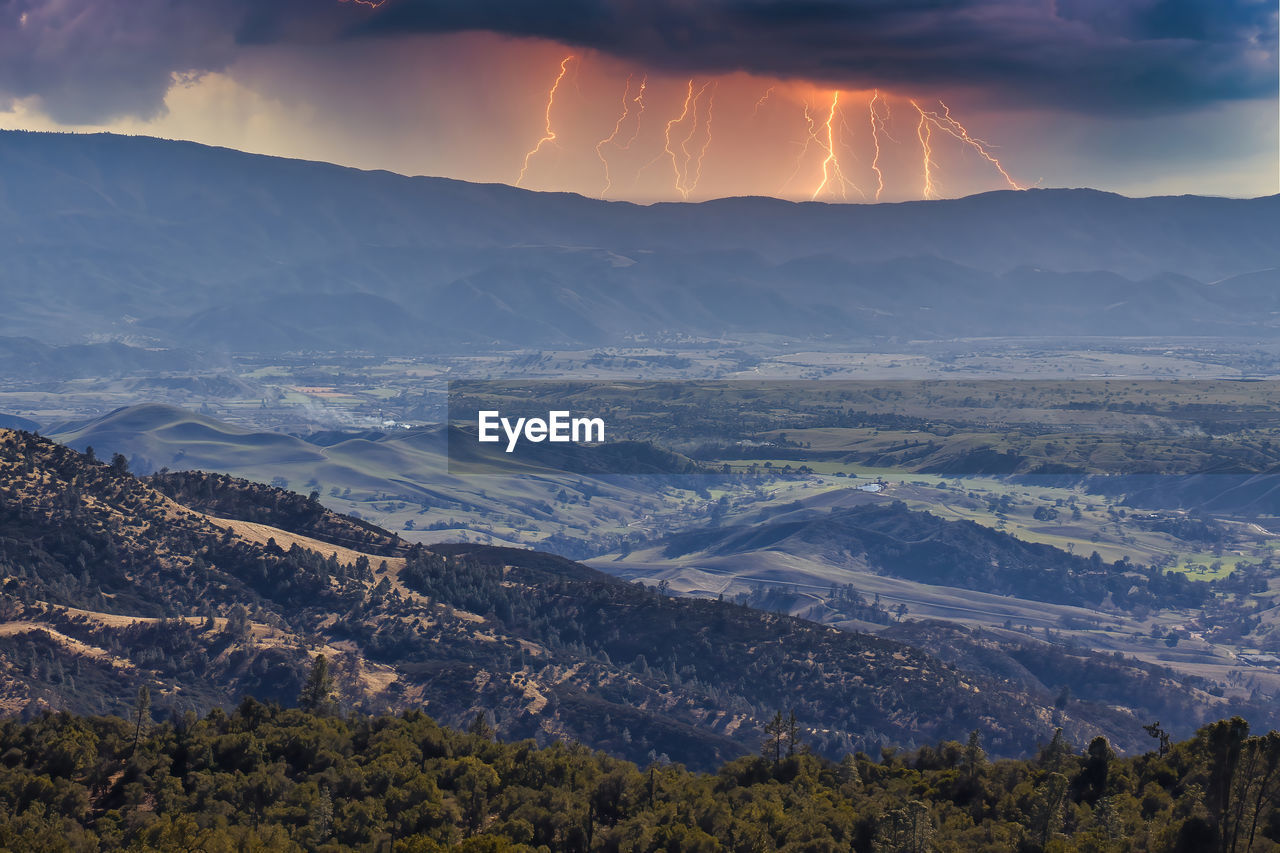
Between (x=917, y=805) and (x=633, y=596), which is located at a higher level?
(x=917, y=805)

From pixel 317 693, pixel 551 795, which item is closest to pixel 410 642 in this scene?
pixel 317 693

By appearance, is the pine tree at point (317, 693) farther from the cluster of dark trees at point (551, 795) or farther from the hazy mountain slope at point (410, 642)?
the hazy mountain slope at point (410, 642)

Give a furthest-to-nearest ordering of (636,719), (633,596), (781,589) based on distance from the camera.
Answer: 1. (781,589)
2. (633,596)
3. (636,719)

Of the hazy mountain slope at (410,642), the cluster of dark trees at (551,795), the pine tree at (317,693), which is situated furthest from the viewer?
the hazy mountain slope at (410,642)

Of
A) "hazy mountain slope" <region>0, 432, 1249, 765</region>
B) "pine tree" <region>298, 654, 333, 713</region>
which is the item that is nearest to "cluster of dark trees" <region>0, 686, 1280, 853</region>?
"pine tree" <region>298, 654, 333, 713</region>

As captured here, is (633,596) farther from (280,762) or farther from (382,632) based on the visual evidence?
(280,762)

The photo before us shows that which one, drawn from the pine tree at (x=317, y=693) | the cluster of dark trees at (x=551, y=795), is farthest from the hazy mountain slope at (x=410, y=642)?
the cluster of dark trees at (x=551, y=795)

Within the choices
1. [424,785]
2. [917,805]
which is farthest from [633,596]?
[917,805]

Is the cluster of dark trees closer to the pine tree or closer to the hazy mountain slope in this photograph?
the pine tree

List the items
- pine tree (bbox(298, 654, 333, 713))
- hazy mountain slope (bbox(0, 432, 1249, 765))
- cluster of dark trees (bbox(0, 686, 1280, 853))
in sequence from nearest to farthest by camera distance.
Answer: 1. cluster of dark trees (bbox(0, 686, 1280, 853))
2. pine tree (bbox(298, 654, 333, 713))
3. hazy mountain slope (bbox(0, 432, 1249, 765))

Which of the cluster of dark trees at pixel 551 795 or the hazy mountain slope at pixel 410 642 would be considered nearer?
the cluster of dark trees at pixel 551 795

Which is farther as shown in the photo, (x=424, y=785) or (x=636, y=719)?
(x=636, y=719)
